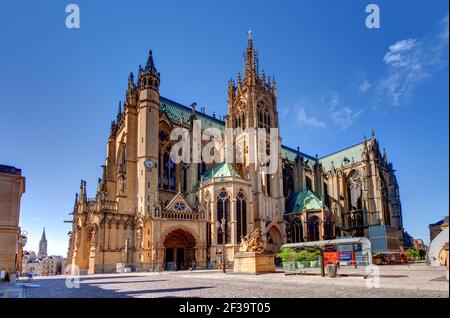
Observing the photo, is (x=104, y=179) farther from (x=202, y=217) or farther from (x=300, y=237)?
(x=300, y=237)

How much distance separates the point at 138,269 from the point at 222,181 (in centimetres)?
1378

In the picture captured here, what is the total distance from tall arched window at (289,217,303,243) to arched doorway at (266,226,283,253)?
231 cm

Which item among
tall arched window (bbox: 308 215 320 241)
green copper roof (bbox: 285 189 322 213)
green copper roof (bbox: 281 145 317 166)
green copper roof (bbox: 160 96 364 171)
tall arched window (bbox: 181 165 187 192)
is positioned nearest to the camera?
tall arched window (bbox: 181 165 187 192)

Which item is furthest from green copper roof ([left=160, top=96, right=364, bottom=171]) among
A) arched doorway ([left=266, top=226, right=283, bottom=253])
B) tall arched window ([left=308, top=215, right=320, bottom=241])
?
arched doorway ([left=266, top=226, right=283, bottom=253])

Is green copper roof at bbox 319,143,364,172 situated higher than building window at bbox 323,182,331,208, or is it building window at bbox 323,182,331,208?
green copper roof at bbox 319,143,364,172

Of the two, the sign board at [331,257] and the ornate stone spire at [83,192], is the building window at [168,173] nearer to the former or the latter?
the ornate stone spire at [83,192]

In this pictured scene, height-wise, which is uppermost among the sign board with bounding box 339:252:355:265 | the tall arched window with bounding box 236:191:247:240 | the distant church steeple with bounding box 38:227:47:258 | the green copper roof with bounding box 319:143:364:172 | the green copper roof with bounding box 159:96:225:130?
the green copper roof with bounding box 159:96:225:130

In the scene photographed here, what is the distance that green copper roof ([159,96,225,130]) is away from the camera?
5370cm

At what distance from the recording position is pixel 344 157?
72875 millimetres

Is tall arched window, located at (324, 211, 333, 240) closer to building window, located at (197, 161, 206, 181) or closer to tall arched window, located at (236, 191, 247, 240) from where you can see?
tall arched window, located at (236, 191, 247, 240)

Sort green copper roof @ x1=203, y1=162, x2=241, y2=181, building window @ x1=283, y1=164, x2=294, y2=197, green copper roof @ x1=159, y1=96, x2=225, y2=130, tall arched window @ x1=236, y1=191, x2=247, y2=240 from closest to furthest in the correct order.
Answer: tall arched window @ x1=236, y1=191, x2=247, y2=240, green copper roof @ x1=203, y1=162, x2=241, y2=181, green copper roof @ x1=159, y1=96, x2=225, y2=130, building window @ x1=283, y1=164, x2=294, y2=197

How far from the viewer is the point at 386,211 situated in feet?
204

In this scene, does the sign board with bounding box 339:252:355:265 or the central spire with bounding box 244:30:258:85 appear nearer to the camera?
the sign board with bounding box 339:252:355:265
